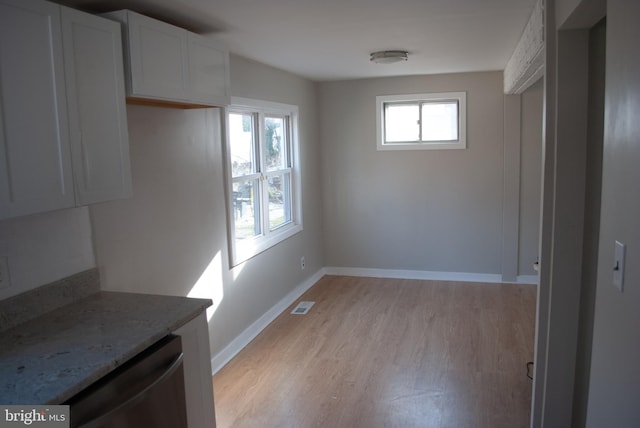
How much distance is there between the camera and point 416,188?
212 inches

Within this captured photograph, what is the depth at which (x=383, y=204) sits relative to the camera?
5.52m

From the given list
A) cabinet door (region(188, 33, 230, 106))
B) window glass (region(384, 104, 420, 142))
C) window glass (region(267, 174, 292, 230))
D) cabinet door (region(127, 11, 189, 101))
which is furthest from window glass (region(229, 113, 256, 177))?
window glass (region(384, 104, 420, 142))

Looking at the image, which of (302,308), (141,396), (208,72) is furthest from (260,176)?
(141,396)

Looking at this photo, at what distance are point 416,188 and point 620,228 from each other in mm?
4150

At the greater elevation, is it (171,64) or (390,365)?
(171,64)

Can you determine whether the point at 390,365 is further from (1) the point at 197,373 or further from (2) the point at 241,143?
(2) the point at 241,143

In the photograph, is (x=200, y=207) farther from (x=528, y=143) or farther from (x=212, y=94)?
(x=528, y=143)

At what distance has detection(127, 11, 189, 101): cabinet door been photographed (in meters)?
2.17

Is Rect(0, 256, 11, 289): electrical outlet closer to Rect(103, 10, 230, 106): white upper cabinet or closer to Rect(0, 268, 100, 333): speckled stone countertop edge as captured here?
Rect(0, 268, 100, 333): speckled stone countertop edge

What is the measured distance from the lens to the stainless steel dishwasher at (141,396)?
60.5 inches

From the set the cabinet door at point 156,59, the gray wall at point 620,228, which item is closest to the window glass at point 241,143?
the cabinet door at point 156,59

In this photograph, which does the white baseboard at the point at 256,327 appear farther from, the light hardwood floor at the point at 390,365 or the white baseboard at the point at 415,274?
the white baseboard at the point at 415,274

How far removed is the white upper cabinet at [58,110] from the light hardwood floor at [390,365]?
5.34 feet

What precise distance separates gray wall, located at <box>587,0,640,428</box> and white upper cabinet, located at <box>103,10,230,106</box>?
1.84 meters
